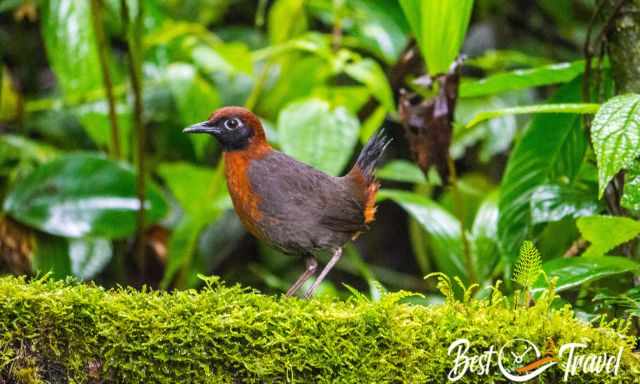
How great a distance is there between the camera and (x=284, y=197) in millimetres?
2625

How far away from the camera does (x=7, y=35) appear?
6008 millimetres

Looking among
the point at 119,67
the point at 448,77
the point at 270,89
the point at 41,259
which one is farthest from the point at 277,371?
the point at 119,67

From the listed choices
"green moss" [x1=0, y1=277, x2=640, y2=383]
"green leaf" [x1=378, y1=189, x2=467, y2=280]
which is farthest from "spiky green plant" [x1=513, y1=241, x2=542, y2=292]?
"green leaf" [x1=378, y1=189, x2=467, y2=280]

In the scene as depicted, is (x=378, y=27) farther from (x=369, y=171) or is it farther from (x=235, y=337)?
(x=235, y=337)

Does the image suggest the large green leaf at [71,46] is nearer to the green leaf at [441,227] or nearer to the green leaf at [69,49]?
the green leaf at [69,49]

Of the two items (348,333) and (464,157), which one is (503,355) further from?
(464,157)

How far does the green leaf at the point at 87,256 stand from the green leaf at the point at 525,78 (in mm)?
2127

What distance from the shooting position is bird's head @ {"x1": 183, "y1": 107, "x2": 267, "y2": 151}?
2.76m

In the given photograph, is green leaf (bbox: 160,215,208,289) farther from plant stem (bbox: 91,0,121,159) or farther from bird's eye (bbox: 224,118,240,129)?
bird's eye (bbox: 224,118,240,129)

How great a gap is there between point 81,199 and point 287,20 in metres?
1.46

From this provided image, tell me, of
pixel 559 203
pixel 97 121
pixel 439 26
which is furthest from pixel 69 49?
pixel 559 203

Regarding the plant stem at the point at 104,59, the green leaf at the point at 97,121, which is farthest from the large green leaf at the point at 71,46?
the green leaf at the point at 97,121

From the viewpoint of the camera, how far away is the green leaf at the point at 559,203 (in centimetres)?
292

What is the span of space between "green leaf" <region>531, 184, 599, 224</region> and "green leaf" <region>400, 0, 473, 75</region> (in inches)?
22.0
